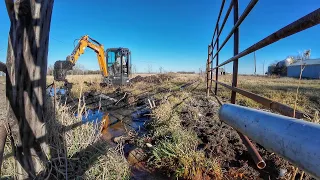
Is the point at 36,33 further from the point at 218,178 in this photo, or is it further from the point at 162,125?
the point at 162,125

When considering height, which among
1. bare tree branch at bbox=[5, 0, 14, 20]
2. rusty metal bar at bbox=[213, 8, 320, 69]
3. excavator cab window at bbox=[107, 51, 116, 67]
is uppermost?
excavator cab window at bbox=[107, 51, 116, 67]

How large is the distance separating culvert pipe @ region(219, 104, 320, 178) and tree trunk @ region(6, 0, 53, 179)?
5.30 ft

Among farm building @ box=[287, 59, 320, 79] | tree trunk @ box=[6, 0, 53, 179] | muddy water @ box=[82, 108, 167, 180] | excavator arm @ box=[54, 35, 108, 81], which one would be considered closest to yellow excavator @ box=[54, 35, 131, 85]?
excavator arm @ box=[54, 35, 108, 81]

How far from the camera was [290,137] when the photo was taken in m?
0.53

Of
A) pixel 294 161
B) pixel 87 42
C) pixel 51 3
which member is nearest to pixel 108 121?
pixel 51 3

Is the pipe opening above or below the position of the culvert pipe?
below

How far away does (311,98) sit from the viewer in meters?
7.24

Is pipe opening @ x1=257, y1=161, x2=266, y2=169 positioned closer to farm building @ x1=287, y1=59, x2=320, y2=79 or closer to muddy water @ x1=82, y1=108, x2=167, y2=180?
muddy water @ x1=82, y1=108, x2=167, y2=180

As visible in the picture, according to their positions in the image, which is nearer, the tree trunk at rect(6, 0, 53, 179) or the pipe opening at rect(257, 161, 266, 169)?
the pipe opening at rect(257, 161, 266, 169)

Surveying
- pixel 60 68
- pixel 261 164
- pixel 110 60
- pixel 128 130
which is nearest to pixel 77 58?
pixel 60 68

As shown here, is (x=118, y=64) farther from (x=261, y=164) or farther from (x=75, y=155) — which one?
(x=261, y=164)

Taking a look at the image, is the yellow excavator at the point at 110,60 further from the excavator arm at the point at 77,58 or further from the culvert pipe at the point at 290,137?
the culvert pipe at the point at 290,137

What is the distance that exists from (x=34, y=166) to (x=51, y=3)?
4.49 feet

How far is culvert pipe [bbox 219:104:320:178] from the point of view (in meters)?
0.46
